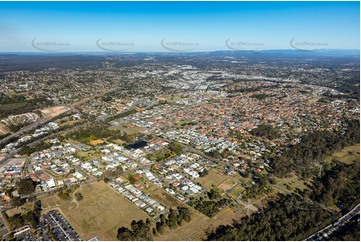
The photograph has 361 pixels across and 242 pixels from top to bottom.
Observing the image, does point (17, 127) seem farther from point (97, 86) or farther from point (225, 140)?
point (97, 86)

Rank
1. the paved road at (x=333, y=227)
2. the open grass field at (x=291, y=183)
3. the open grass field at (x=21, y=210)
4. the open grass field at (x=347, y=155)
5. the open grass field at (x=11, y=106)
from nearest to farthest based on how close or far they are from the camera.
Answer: the paved road at (x=333, y=227), the open grass field at (x=21, y=210), the open grass field at (x=291, y=183), the open grass field at (x=347, y=155), the open grass field at (x=11, y=106)

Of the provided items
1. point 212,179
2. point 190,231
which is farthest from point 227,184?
point 190,231

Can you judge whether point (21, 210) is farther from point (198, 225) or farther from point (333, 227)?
point (333, 227)

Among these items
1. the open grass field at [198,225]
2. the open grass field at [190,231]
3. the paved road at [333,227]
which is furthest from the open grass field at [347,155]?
the open grass field at [190,231]

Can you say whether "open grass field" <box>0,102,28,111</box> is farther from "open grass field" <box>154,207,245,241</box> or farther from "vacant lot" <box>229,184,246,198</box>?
"vacant lot" <box>229,184,246,198</box>

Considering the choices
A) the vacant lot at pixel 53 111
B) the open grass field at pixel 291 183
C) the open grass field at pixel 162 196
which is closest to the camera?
the open grass field at pixel 162 196

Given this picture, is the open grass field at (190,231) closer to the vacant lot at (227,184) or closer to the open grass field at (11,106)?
the vacant lot at (227,184)
